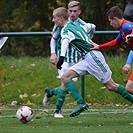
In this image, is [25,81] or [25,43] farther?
[25,43]

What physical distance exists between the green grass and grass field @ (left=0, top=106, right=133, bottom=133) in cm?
196

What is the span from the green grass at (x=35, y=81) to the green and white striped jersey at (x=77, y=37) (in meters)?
4.20

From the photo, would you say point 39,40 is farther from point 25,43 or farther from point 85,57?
point 85,57

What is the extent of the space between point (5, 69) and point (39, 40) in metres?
6.97

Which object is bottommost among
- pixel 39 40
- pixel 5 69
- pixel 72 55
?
pixel 39 40

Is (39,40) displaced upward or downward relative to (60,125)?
downward

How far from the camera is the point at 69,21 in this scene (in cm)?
1098

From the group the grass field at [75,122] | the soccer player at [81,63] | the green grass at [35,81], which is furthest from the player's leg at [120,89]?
the green grass at [35,81]

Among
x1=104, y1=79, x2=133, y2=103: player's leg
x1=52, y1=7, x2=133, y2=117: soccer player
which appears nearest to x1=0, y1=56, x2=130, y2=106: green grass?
x1=104, y1=79, x2=133, y2=103: player's leg

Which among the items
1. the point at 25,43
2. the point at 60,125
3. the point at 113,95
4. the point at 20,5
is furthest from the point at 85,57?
the point at 25,43

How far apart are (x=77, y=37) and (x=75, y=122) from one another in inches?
48.6

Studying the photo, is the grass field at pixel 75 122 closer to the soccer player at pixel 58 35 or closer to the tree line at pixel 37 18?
the soccer player at pixel 58 35

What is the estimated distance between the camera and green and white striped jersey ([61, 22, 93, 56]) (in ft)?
33.9

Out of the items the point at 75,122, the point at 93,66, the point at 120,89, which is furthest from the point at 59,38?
the point at 75,122
